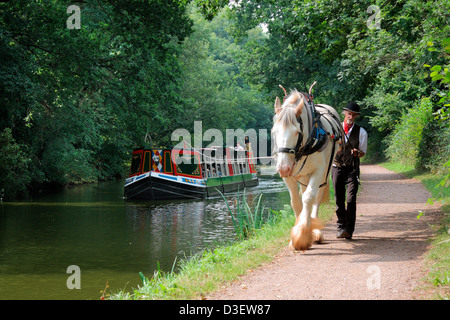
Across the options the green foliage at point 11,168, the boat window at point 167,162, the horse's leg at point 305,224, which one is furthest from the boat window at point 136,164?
the horse's leg at point 305,224

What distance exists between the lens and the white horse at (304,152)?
6.39 meters

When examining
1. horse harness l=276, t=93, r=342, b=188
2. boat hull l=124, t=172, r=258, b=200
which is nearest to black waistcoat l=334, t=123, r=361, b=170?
horse harness l=276, t=93, r=342, b=188

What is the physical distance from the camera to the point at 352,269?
Result: 5746 millimetres

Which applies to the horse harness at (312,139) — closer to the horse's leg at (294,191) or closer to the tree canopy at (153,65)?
the horse's leg at (294,191)

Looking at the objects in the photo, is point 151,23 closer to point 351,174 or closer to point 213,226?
point 213,226

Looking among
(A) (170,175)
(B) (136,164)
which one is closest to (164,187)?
(A) (170,175)

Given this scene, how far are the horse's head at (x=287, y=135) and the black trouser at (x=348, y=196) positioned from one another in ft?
5.09

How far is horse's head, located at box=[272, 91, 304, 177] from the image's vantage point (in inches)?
249

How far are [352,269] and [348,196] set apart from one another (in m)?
2.01

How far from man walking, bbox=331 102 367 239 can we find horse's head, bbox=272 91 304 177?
145 cm
